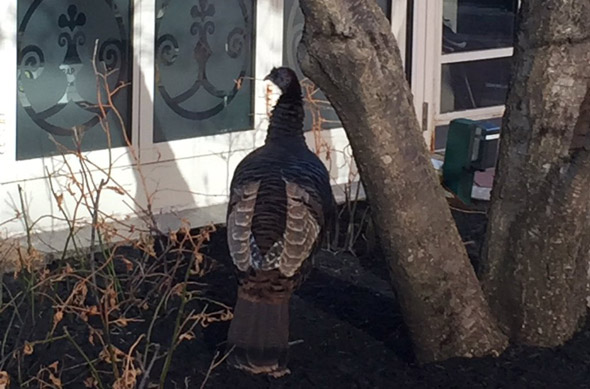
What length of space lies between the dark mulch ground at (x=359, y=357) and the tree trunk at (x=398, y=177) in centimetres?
12

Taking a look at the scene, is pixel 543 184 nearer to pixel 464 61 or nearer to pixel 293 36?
pixel 293 36

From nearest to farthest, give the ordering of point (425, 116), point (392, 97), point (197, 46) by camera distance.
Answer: point (392, 97)
point (197, 46)
point (425, 116)

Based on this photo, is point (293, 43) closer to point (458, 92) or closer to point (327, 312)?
point (458, 92)

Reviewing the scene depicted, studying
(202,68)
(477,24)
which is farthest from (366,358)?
(477,24)

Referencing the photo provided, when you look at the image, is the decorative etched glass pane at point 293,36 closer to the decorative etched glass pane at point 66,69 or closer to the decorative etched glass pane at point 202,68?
the decorative etched glass pane at point 202,68

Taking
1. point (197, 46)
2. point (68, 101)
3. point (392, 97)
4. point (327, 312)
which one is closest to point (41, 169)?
point (68, 101)

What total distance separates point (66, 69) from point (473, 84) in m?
3.18

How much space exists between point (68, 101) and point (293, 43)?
151 centimetres

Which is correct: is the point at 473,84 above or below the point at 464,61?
below

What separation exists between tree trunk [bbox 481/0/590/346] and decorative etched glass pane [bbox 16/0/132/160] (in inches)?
86.1

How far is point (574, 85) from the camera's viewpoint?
4.82 meters

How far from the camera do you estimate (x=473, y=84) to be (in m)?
8.71

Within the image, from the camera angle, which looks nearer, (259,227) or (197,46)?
(259,227)

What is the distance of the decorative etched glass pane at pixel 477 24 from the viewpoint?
852 centimetres
